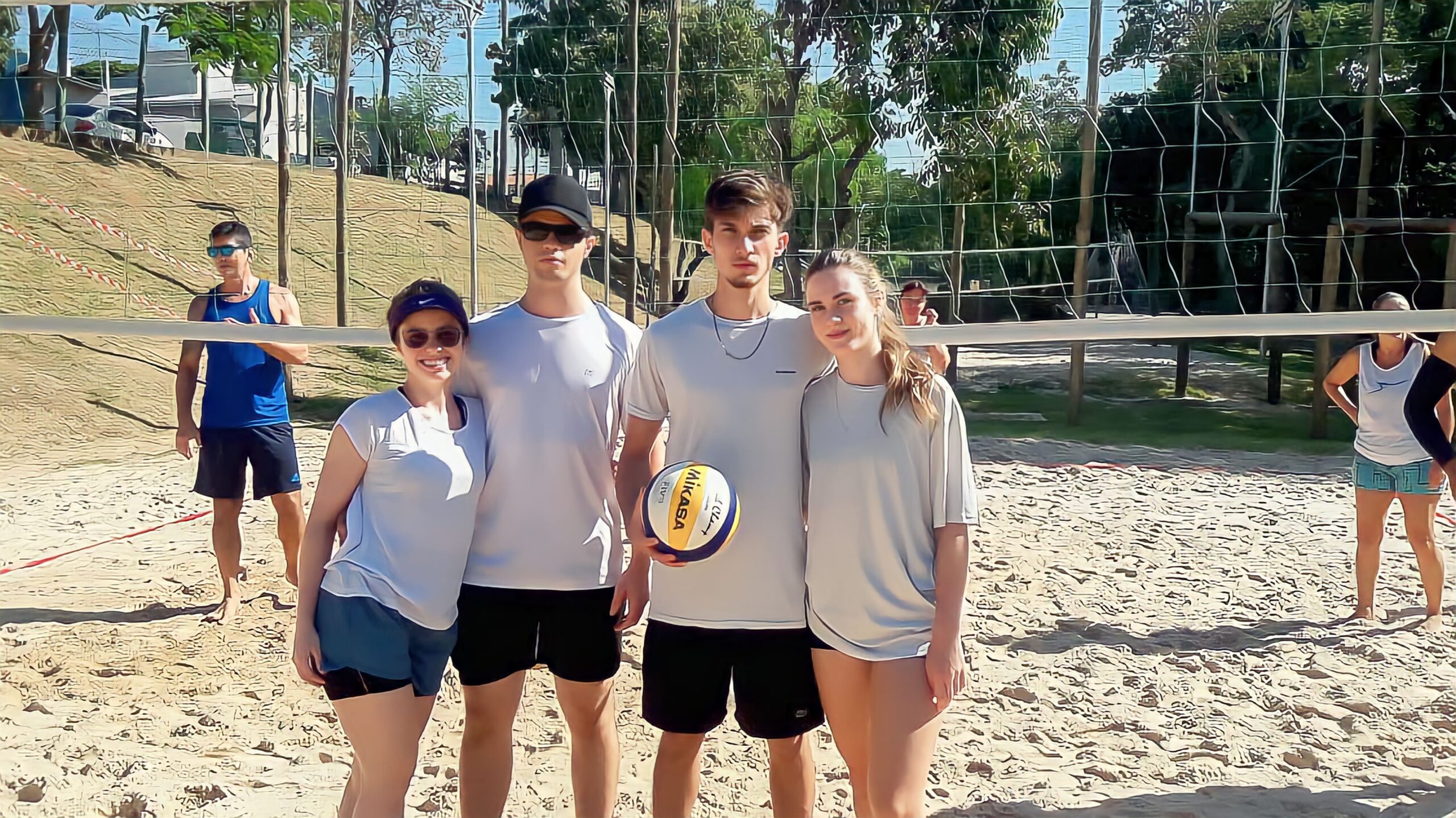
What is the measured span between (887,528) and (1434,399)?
2832 mm

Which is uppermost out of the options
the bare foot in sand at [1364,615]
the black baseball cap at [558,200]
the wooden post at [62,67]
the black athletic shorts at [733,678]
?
the wooden post at [62,67]

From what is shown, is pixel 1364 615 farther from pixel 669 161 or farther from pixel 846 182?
pixel 669 161

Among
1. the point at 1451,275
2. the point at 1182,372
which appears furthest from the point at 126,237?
the point at 1182,372

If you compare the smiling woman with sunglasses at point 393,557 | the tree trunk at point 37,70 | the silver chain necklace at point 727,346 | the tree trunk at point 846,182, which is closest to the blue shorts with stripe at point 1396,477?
the tree trunk at point 846,182

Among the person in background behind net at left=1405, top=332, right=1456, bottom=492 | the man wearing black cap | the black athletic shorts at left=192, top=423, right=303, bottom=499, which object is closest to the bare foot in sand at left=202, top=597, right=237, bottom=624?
the black athletic shorts at left=192, top=423, right=303, bottom=499

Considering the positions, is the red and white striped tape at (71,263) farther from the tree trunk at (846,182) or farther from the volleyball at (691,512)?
the volleyball at (691,512)

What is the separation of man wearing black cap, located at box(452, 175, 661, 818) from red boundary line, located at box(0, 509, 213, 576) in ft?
11.5

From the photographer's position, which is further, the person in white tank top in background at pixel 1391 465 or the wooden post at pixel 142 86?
the wooden post at pixel 142 86

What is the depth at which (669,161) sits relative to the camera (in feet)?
14.3

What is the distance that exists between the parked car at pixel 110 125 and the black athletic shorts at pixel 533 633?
322 cm

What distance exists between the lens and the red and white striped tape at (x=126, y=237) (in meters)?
5.36

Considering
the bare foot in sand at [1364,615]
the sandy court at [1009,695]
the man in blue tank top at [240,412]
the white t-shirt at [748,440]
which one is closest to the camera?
the white t-shirt at [748,440]

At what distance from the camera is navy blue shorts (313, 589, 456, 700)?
189cm

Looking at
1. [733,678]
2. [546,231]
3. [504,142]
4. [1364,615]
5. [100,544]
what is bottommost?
[100,544]
